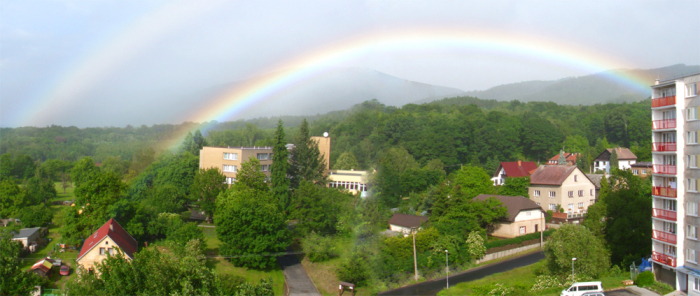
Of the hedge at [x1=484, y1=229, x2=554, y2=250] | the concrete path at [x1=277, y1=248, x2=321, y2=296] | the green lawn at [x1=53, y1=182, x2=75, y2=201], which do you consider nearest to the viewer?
the concrete path at [x1=277, y1=248, x2=321, y2=296]

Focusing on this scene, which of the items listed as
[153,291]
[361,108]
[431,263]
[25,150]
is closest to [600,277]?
[431,263]

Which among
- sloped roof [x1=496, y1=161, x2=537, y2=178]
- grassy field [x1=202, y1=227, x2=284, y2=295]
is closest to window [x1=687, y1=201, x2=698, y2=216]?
grassy field [x1=202, y1=227, x2=284, y2=295]

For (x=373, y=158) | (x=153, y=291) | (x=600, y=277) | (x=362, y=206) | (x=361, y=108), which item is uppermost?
(x=361, y=108)

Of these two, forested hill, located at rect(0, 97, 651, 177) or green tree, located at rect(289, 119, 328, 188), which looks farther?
green tree, located at rect(289, 119, 328, 188)

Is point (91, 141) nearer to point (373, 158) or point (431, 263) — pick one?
point (431, 263)

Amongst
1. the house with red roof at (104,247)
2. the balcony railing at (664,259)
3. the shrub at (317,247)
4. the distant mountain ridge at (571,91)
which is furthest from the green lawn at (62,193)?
the distant mountain ridge at (571,91)

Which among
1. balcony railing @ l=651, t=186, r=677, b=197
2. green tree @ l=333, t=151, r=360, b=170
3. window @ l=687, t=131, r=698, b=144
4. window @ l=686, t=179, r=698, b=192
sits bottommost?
balcony railing @ l=651, t=186, r=677, b=197

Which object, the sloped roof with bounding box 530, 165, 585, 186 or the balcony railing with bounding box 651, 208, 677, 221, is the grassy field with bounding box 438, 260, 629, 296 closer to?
the balcony railing with bounding box 651, 208, 677, 221
